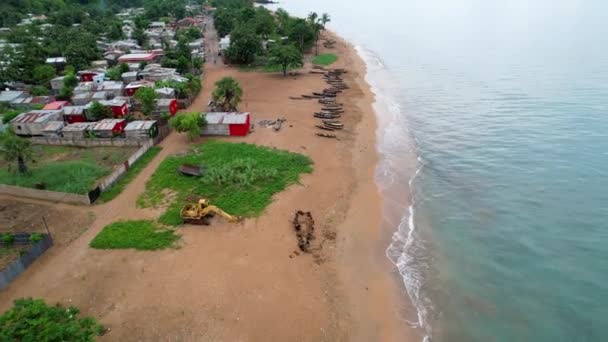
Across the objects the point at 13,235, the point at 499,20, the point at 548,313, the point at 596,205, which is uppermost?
the point at 499,20

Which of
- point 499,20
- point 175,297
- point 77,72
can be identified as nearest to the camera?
point 175,297

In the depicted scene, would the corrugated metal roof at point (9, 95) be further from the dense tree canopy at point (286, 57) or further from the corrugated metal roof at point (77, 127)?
the dense tree canopy at point (286, 57)

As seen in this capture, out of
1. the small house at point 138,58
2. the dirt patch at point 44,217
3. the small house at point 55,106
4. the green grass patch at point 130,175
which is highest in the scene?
the small house at point 138,58

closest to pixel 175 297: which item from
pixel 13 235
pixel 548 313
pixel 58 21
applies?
pixel 13 235

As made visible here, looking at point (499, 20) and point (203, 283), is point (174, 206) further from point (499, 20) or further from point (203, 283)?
point (499, 20)

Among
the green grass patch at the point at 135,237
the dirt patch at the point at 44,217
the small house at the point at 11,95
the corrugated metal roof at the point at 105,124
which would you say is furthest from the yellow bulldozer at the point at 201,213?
the small house at the point at 11,95

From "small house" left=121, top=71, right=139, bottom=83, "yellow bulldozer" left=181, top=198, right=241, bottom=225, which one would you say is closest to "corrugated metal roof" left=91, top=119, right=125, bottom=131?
"small house" left=121, top=71, right=139, bottom=83

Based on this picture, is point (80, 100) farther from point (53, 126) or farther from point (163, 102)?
point (163, 102)
